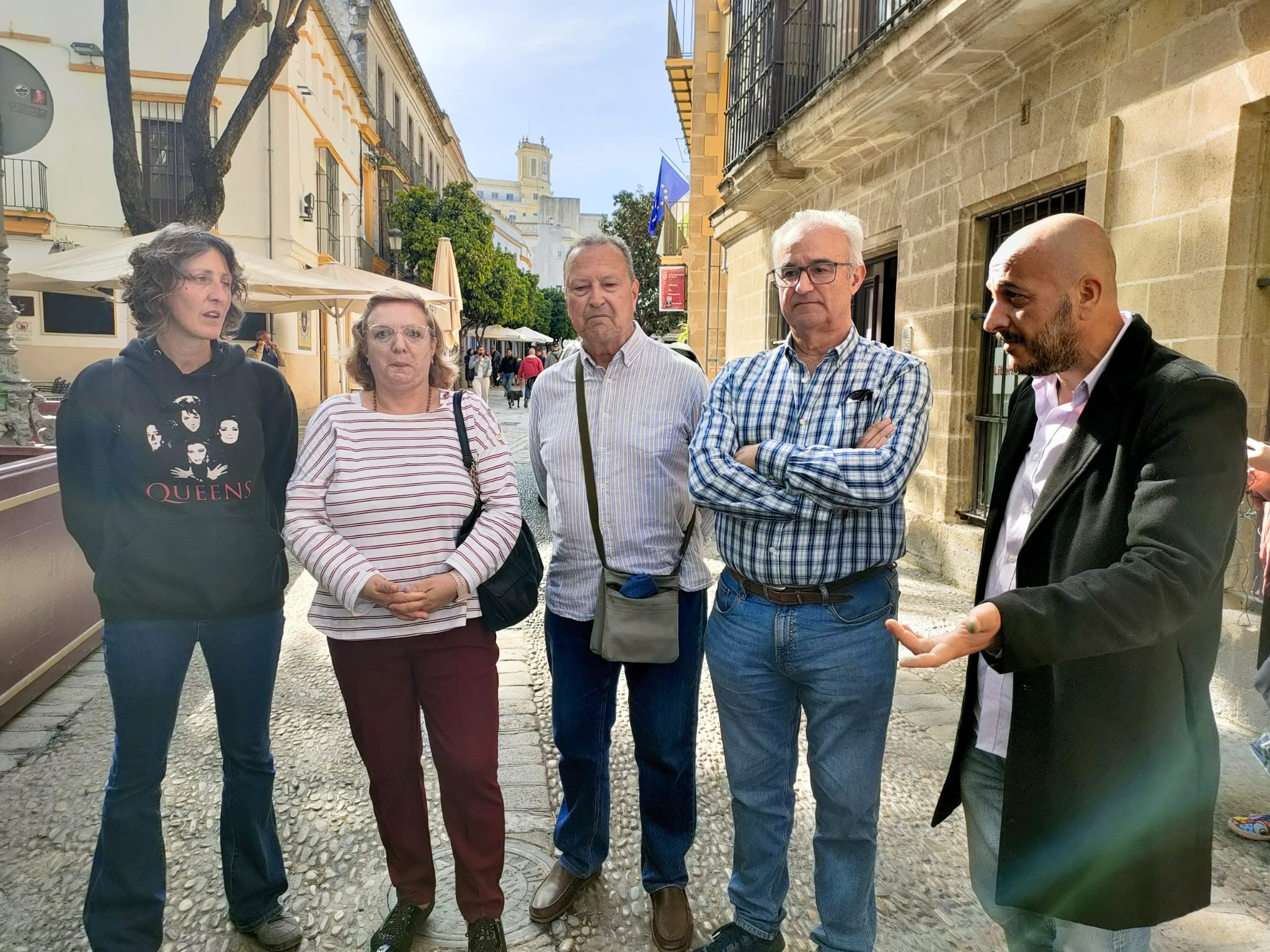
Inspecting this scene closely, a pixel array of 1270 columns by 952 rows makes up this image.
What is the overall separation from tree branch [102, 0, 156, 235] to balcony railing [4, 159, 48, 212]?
12.2m

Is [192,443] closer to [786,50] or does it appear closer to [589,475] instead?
[589,475]

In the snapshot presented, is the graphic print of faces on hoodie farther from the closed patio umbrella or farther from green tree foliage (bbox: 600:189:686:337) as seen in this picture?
green tree foliage (bbox: 600:189:686:337)

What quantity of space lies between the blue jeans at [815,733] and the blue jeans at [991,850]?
29 cm

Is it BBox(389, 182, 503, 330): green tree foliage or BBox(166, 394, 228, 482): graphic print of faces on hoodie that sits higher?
BBox(389, 182, 503, 330): green tree foliage

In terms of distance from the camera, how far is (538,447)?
2.96 metres

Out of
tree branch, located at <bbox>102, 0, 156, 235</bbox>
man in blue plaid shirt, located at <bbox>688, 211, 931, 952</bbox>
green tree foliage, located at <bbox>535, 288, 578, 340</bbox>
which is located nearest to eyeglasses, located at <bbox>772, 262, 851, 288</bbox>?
man in blue plaid shirt, located at <bbox>688, 211, 931, 952</bbox>

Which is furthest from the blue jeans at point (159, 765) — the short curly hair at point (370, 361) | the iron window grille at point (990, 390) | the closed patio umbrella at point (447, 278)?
the closed patio umbrella at point (447, 278)

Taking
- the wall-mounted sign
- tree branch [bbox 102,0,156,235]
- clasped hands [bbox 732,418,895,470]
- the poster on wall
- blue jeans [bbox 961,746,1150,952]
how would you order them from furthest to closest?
1. the wall-mounted sign
2. the poster on wall
3. tree branch [bbox 102,0,156,235]
4. clasped hands [bbox 732,418,895,470]
5. blue jeans [bbox 961,746,1150,952]

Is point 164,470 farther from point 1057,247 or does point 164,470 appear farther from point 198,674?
point 198,674

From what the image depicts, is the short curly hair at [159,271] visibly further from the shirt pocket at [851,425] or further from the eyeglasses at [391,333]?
the shirt pocket at [851,425]

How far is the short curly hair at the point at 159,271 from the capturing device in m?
2.45

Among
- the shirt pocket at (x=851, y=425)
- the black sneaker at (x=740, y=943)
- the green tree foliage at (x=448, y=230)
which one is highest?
the green tree foliage at (x=448, y=230)

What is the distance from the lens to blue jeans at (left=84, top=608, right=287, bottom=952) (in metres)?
2.40

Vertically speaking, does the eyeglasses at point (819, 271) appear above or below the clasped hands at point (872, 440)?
above
